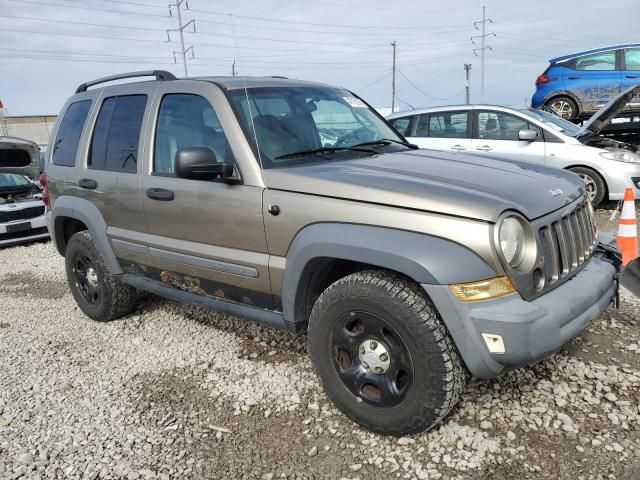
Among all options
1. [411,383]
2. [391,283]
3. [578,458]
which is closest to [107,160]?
[391,283]

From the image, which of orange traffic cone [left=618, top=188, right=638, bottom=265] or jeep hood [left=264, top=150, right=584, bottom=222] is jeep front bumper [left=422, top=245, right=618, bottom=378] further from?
orange traffic cone [left=618, top=188, right=638, bottom=265]

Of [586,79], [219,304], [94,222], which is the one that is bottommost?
[219,304]

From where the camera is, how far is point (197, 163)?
116 inches

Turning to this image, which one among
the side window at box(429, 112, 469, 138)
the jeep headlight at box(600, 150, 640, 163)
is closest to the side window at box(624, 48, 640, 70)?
the jeep headlight at box(600, 150, 640, 163)

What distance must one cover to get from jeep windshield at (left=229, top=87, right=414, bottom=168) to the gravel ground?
4.66 ft

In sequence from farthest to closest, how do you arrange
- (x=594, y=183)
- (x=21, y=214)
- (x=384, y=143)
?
(x=21, y=214), (x=594, y=183), (x=384, y=143)

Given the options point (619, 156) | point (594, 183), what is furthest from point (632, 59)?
point (594, 183)

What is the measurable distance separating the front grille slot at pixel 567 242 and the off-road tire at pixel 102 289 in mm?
3333

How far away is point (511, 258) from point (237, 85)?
6.71 ft

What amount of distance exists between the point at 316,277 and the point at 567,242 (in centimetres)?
133

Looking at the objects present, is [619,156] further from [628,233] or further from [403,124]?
[628,233]

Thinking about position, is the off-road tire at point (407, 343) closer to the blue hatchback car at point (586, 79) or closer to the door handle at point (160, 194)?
the door handle at point (160, 194)

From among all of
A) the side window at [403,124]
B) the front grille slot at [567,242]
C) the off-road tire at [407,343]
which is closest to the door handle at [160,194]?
the off-road tire at [407,343]

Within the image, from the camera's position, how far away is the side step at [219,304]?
3.16 meters
